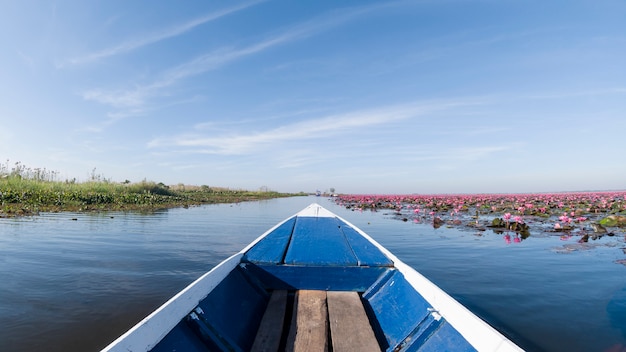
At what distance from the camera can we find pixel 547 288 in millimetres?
3713

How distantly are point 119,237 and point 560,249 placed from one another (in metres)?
9.15

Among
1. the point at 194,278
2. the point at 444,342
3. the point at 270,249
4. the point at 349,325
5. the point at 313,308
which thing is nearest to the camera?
the point at 444,342

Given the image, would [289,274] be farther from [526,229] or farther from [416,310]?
[526,229]

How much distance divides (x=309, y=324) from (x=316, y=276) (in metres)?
0.64

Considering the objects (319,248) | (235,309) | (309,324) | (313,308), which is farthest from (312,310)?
(319,248)

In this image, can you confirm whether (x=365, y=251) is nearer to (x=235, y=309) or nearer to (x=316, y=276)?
(x=316, y=276)

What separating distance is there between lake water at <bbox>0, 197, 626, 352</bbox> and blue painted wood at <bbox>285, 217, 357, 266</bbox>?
4.88 feet

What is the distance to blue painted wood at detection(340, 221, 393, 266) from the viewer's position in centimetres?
275

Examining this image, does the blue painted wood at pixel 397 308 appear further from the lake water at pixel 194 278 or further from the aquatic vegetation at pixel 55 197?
the aquatic vegetation at pixel 55 197

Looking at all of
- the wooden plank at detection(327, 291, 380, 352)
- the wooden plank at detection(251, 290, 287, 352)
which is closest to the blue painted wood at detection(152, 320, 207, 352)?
the wooden plank at detection(251, 290, 287, 352)

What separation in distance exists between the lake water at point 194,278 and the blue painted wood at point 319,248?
149 centimetres

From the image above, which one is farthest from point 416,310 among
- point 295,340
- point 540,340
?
point 540,340

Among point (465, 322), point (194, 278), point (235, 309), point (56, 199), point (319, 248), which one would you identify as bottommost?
point (194, 278)

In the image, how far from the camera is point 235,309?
6.91ft
